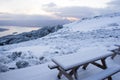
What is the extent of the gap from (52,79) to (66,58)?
1261mm

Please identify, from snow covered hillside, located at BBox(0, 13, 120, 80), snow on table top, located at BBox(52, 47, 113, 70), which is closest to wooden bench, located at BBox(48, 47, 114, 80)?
snow on table top, located at BBox(52, 47, 113, 70)

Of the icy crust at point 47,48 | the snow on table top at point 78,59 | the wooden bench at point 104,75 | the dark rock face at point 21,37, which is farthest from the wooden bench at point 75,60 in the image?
the dark rock face at point 21,37

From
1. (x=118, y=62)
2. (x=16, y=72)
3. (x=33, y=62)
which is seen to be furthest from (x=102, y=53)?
(x=33, y=62)

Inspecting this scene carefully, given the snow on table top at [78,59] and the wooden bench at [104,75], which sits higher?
the snow on table top at [78,59]

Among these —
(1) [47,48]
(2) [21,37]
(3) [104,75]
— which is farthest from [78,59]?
(2) [21,37]

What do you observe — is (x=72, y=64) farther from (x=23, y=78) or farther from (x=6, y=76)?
(x=6, y=76)

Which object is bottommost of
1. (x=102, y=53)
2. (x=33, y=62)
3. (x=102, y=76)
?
(x=33, y=62)

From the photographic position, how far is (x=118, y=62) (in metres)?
7.73

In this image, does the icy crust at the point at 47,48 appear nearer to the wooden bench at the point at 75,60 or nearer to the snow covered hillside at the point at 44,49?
the snow covered hillside at the point at 44,49

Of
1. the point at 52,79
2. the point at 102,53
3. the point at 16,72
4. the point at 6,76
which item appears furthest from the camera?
the point at 16,72

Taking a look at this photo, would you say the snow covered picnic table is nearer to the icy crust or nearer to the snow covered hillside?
the snow covered hillside

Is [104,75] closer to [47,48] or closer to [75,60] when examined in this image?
[75,60]

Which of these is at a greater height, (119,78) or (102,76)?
(102,76)

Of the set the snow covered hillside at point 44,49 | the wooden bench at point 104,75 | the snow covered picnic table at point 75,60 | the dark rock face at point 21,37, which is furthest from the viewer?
the dark rock face at point 21,37
